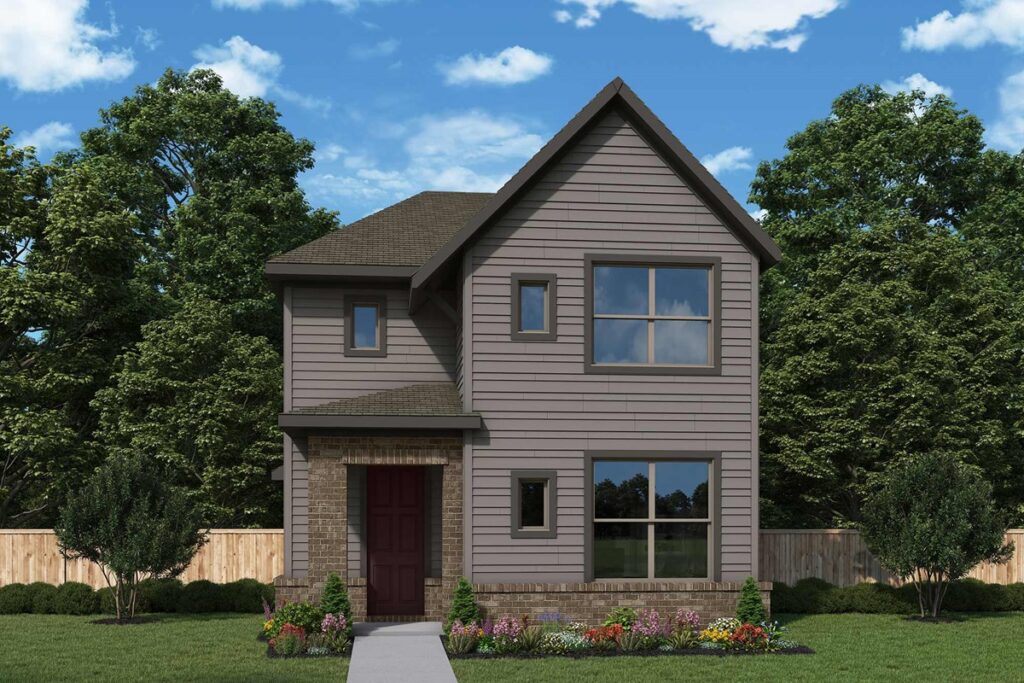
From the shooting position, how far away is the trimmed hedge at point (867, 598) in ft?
73.2

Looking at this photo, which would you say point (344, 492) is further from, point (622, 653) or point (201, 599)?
point (201, 599)

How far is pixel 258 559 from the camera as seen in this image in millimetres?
24047

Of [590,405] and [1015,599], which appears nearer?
[590,405]

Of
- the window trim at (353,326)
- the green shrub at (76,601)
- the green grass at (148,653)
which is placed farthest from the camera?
the green shrub at (76,601)

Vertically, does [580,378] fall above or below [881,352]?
below

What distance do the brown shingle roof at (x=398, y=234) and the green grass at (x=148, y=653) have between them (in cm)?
693

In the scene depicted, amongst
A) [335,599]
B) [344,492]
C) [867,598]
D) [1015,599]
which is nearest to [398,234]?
[344,492]

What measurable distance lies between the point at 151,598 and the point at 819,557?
1473cm

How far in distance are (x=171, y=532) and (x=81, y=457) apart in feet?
31.3

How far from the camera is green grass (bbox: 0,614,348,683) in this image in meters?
14.4

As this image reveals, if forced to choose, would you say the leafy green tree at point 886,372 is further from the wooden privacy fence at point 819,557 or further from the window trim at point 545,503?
the window trim at point 545,503

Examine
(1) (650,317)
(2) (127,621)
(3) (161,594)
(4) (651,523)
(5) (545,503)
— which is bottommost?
(2) (127,621)

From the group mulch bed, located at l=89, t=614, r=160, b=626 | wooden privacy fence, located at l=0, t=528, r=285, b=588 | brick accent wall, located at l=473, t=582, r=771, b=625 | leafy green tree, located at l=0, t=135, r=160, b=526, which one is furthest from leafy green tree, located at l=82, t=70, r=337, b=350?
brick accent wall, located at l=473, t=582, r=771, b=625

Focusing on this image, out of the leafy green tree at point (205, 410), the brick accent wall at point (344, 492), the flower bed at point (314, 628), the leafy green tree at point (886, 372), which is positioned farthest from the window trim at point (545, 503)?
the leafy green tree at point (205, 410)
